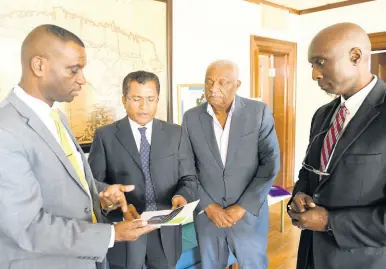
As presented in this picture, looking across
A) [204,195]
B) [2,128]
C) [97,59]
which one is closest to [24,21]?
[97,59]

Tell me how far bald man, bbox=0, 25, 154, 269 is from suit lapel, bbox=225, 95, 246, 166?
3.04 feet

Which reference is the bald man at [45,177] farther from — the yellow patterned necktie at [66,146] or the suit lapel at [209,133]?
the suit lapel at [209,133]

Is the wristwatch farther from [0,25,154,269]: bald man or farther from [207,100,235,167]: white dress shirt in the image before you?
[207,100,235,167]: white dress shirt

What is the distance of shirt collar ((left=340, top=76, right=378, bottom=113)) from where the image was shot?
1.31m

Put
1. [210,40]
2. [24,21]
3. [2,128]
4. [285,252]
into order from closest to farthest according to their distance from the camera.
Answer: [2,128], [24,21], [285,252], [210,40]

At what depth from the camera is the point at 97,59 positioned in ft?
8.75

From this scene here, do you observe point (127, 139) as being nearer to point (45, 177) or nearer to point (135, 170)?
point (135, 170)

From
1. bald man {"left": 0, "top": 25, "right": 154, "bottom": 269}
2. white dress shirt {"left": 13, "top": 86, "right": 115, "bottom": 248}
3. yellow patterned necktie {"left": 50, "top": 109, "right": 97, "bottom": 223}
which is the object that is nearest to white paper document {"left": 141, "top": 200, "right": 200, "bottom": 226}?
bald man {"left": 0, "top": 25, "right": 154, "bottom": 269}

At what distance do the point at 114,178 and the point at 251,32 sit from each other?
315 cm

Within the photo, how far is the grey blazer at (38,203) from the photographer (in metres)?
1.04

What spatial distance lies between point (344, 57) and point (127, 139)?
115 centimetres

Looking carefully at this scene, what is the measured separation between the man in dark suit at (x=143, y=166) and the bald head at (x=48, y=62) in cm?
59

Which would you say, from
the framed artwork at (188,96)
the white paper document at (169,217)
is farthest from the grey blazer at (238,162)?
the framed artwork at (188,96)

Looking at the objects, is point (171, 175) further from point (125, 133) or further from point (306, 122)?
point (306, 122)
